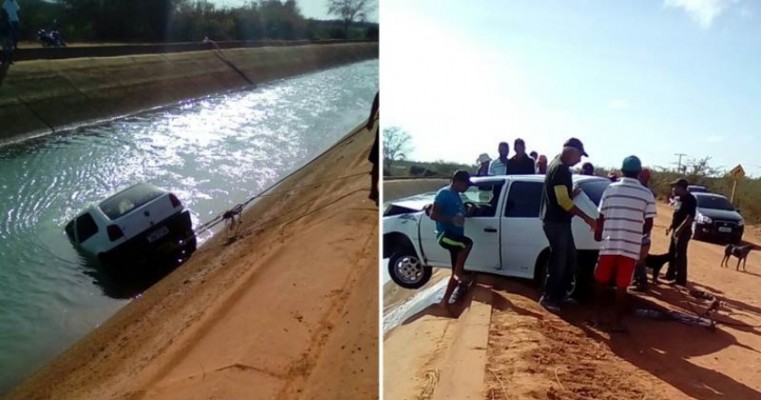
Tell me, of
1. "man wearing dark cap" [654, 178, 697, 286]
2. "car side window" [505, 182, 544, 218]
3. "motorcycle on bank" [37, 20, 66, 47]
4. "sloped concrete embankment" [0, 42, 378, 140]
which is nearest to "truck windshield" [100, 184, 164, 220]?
"sloped concrete embankment" [0, 42, 378, 140]

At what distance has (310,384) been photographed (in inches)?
45.7

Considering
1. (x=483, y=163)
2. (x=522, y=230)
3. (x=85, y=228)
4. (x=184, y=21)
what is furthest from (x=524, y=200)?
(x=85, y=228)

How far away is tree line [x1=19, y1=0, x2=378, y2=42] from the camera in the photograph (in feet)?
3.30

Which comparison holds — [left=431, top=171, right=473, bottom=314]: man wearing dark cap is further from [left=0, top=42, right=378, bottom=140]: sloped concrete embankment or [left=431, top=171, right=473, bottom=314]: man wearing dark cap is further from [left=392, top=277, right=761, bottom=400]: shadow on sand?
[left=0, top=42, right=378, bottom=140]: sloped concrete embankment

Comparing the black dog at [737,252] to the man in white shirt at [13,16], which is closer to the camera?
the man in white shirt at [13,16]

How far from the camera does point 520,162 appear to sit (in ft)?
4.88

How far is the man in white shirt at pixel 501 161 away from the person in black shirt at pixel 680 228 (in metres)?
0.46

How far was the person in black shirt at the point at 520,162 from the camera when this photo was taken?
144 centimetres

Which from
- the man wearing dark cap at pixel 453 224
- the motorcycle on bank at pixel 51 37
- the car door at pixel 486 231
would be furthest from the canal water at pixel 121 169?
the car door at pixel 486 231

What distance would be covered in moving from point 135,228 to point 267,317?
295mm

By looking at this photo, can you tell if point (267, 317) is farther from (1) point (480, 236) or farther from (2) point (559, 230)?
(2) point (559, 230)

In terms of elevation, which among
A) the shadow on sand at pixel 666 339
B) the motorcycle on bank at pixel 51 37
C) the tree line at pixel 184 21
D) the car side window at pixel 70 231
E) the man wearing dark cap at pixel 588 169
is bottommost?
the shadow on sand at pixel 666 339

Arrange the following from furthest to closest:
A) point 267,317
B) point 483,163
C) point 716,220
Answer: point 716,220, point 483,163, point 267,317

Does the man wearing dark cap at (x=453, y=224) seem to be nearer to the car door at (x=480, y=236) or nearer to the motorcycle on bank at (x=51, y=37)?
the car door at (x=480, y=236)
